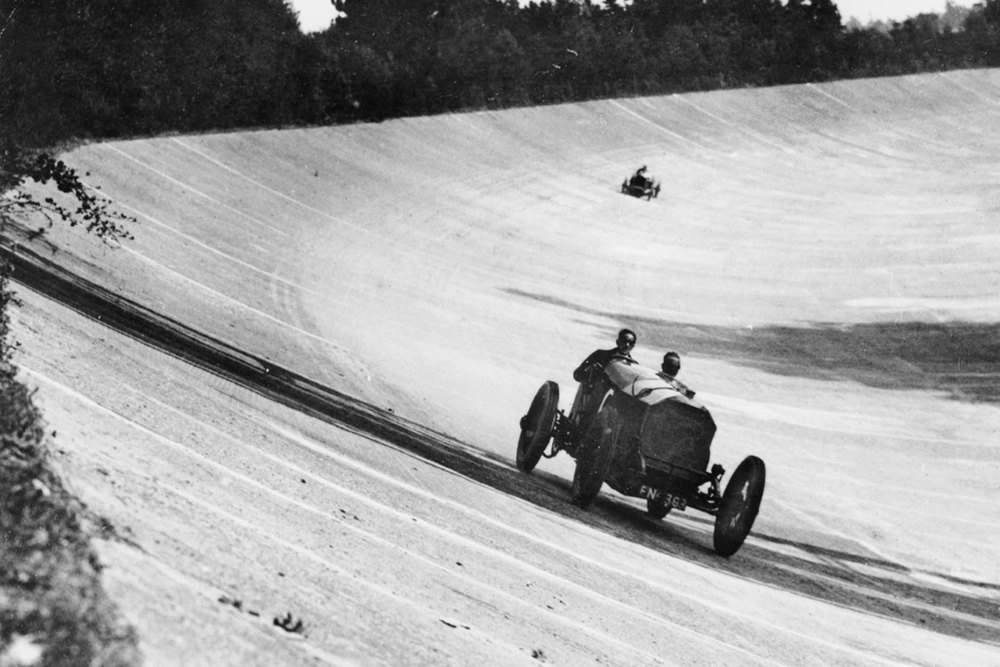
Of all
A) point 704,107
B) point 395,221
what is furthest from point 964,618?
point 704,107

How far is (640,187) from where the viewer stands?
42219 mm

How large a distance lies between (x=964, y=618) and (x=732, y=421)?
8867 mm

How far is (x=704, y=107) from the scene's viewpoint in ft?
181

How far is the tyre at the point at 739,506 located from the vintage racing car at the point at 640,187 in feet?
104

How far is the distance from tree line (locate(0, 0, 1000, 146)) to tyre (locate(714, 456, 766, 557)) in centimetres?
892

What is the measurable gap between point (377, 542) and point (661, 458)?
12.5 feet

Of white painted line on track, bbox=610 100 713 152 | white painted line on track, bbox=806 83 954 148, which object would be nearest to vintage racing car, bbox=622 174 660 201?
white painted line on track, bbox=610 100 713 152

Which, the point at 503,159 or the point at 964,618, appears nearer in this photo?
the point at 964,618

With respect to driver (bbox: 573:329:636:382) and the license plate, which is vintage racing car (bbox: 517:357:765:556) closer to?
the license plate

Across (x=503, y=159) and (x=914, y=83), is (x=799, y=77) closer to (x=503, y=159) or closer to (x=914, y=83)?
(x=914, y=83)

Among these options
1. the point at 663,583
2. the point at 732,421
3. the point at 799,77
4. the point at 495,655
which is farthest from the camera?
the point at 799,77

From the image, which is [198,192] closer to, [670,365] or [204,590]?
[670,365]

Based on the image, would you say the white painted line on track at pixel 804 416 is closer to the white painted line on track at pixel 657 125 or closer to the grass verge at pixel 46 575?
the grass verge at pixel 46 575

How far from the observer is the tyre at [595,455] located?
10922 mm
